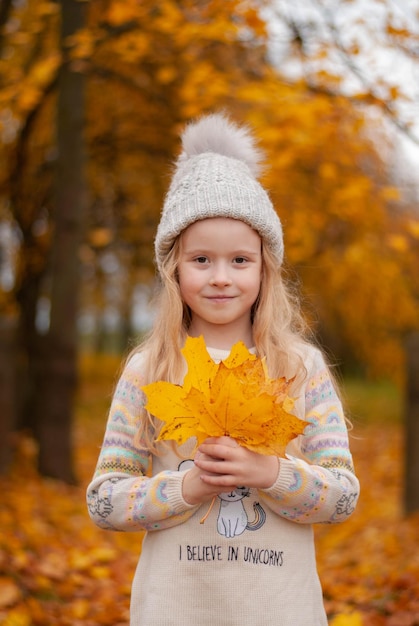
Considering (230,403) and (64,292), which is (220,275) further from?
(64,292)

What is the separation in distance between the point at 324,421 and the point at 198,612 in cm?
58

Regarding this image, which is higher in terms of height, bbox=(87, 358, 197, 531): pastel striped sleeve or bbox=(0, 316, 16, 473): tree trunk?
bbox=(0, 316, 16, 473): tree trunk

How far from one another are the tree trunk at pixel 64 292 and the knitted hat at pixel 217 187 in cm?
394

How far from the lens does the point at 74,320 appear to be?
6410 mm

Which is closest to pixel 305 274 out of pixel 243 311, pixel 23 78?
pixel 23 78

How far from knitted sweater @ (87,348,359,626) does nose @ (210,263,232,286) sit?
40 cm

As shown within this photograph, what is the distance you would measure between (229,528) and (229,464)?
0.28 meters

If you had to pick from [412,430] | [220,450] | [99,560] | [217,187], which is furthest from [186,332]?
[412,430]

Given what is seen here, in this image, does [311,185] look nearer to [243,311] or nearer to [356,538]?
[356,538]

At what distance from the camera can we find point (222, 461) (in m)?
1.67

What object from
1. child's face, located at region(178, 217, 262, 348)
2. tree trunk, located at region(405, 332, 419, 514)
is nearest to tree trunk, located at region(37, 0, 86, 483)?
tree trunk, located at region(405, 332, 419, 514)

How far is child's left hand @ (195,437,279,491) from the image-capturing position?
166 centimetres

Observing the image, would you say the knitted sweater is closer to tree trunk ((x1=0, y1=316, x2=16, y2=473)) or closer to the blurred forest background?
the blurred forest background

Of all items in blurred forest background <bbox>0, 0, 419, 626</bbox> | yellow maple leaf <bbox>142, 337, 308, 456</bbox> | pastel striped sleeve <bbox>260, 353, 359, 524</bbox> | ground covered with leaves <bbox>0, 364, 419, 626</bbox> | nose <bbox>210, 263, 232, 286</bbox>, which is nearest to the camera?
yellow maple leaf <bbox>142, 337, 308, 456</bbox>
